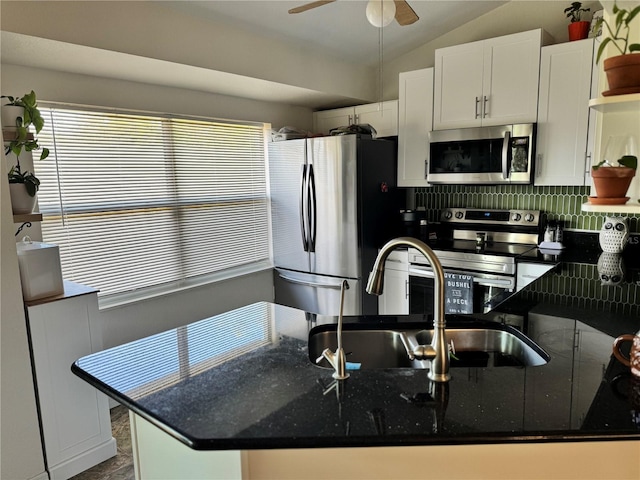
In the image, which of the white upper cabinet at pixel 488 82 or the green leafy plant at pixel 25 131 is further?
the white upper cabinet at pixel 488 82

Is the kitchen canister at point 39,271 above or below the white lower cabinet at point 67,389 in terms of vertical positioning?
above

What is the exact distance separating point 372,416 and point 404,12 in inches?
77.7

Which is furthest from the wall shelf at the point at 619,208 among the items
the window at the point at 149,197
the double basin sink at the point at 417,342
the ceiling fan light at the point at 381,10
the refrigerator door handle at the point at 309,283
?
the window at the point at 149,197

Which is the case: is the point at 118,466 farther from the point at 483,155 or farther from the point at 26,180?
the point at 483,155

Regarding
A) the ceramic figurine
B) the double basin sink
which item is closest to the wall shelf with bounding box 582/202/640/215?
the double basin sink

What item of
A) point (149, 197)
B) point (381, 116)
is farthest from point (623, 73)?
point (149, 197)

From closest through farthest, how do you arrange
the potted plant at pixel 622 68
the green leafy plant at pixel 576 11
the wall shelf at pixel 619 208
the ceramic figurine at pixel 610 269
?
the potted plant at pixel 622 68 → the wall shelf at pixel 619 208 → the ceramic figurine at pixel 610 269 → the green leafy plant at pixel 576 11

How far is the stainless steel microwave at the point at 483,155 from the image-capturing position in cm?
319

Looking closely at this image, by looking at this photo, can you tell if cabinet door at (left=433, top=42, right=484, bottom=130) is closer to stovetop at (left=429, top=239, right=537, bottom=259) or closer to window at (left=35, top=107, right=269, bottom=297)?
stovetop at (left=429, top=239, right=537, bottom=259)

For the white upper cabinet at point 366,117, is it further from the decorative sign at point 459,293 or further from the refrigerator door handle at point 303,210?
the decorative sign at point 459,293

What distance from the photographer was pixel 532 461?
3.51 ft

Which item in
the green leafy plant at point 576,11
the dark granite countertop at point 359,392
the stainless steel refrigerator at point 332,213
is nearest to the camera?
the dark granite countertop at point 359,392

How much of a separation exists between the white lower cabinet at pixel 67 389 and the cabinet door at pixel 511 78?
9.83ft

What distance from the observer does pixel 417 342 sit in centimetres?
164
